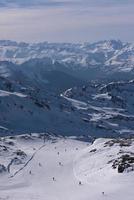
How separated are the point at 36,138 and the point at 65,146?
66.7 ft

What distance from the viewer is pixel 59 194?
214 ft

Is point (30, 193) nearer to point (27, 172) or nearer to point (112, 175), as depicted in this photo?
point (112, 175)

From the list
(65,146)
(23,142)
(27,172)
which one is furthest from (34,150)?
(27,172)

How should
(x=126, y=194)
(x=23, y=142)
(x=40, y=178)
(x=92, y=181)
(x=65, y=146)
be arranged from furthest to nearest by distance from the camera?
(x=23, y=142) → (x=65, y=146) → (x=40, y=178) → (x=92, y=181) → (x=126, y=194)

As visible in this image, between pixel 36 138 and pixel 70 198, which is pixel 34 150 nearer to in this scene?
pixel 36 138

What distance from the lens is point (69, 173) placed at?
81.2m

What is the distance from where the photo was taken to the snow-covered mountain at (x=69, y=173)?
63938mm

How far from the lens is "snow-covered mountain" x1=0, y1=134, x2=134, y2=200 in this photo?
210 ft

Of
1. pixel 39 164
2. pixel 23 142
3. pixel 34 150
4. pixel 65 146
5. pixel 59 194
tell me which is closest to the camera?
pixel 59 194

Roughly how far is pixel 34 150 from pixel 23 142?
2088 cm

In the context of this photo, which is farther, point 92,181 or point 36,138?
point 36,138

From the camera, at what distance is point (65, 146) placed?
12294cm

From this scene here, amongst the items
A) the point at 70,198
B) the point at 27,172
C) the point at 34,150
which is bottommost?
the point at 70,198

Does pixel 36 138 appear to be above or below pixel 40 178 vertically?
above
